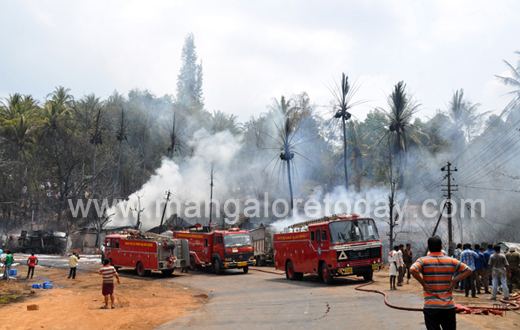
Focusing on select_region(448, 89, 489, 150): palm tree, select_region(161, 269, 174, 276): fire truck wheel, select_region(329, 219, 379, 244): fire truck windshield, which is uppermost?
select_region(448, 89, 489, 150): palm tree

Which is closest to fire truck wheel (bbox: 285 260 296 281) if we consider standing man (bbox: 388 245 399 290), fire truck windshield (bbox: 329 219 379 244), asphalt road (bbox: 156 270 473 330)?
asphalt road (bbox: 156 270 473 330)

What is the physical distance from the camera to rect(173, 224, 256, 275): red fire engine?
2558 cm

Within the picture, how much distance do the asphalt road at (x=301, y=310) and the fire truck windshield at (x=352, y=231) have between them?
193cm

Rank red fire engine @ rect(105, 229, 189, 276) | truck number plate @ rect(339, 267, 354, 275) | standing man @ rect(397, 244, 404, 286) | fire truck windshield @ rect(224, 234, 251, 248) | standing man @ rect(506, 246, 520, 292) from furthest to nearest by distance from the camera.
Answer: fire truck windshield @ rect(224, 234, 251, 248) < red fire engine @ rect(105, 229, 189, 276) < truck number plate @ rect(339, 267, 354, 275) < standing man @ rect(397, 244, 404, 286) < standing man @ rect(506, 246, 520, 292)

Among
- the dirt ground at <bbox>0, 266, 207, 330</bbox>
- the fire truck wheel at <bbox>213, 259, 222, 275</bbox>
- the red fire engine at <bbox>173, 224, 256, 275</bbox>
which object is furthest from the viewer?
the fire truck wheel at <bbox>213, 259, 222, 275</bbox>

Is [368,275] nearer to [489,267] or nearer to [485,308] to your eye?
[489,267]

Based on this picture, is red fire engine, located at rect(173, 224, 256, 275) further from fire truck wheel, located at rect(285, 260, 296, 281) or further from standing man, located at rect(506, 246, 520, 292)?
standing man, located at rect(506, 246, 520, 292)

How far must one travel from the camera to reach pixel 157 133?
8275 centimetres

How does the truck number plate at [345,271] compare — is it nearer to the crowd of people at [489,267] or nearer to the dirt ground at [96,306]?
the crowd of people at [489,267]

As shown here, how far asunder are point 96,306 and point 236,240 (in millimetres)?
12821

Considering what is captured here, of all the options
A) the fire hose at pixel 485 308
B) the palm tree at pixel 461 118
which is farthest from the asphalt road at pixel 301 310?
the palm tree at pixel 461 118

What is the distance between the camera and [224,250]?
25.6 metres

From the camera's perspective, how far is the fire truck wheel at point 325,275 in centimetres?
1773

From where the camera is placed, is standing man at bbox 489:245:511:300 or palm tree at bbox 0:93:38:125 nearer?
standing man at bbox 489:245:511:300
